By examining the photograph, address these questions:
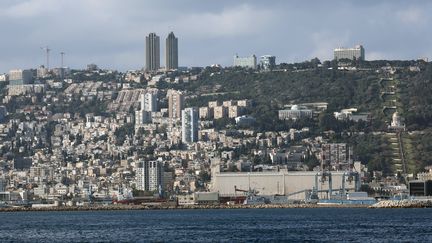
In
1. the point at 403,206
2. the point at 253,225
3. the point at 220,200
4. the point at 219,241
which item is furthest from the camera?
the point at 220,200

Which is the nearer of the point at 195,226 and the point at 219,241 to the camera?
the point at 219,241

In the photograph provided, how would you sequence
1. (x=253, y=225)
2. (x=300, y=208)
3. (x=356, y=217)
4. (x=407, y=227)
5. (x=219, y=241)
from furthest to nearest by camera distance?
(x=300, y=208)
(x=356, y=217)
(x=253, y=225)
(x=407, y=227)
(x=219, y=241)

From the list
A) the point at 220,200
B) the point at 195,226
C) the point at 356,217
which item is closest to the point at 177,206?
the point at 220,200

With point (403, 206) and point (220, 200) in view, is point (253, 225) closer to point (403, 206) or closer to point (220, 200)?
point (403, 206)

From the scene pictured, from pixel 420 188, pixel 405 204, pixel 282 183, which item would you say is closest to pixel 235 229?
pixel 405 204

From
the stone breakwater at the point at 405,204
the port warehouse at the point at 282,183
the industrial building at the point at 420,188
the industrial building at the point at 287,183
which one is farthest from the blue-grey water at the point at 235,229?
the port warehouse at the point at 282,183

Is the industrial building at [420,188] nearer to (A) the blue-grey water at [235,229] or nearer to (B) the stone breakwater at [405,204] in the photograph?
(B) the stone breakwater at [405,204]

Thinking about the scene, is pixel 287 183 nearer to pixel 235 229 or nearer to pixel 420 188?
pixel 420 188
